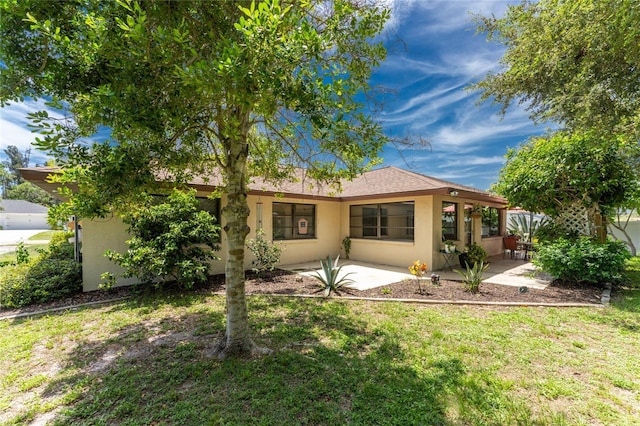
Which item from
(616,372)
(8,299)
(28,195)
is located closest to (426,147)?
(616,372)

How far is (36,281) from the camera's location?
623 centimetres

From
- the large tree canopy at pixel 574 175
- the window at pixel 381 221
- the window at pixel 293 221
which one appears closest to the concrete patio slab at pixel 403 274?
the window at pixel 293 221

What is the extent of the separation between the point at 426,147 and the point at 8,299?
8687 millimetres

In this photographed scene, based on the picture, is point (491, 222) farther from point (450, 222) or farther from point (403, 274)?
point (403, 274)

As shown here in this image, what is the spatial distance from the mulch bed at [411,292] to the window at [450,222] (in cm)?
349

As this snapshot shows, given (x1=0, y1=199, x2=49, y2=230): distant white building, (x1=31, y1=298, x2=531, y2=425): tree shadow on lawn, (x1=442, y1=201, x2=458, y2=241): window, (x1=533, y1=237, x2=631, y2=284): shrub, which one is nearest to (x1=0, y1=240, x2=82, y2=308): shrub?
(x1=31, y1=298, x2=531, y2=425): tree shadow on lawn

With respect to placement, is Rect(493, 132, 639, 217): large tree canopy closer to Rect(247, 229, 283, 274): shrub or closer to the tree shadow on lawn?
the tree shadow on lawn

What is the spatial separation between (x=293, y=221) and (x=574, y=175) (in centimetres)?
885

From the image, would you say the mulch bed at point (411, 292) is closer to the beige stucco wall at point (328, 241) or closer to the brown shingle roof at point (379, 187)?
the beige stucco wall at point (328, 241)

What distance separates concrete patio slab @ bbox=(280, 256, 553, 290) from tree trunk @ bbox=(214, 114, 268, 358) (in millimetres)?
4083

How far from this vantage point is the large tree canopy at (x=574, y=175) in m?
7.18

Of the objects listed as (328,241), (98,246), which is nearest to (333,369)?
(98,246)

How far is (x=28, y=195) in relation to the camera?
44.0m

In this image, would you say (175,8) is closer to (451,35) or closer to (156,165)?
(156,165)
